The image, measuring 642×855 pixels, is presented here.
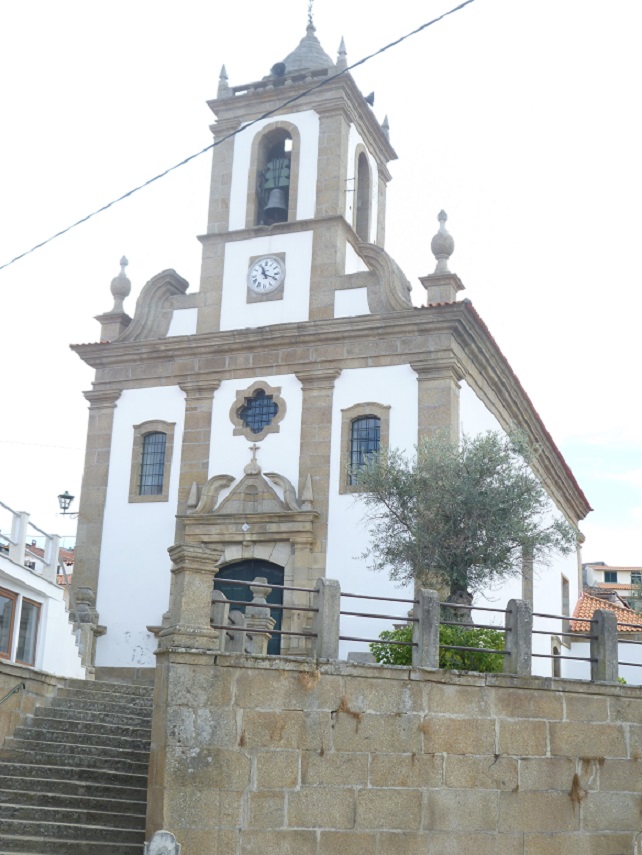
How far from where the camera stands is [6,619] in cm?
1667

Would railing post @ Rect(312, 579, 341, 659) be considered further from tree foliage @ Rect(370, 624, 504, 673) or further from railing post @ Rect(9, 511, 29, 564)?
railing post @ Rect(9, 511, 29, 564)

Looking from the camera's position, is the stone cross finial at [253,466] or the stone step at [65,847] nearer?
the stone step at [65,847]

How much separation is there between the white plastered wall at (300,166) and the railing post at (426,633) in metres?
11.9

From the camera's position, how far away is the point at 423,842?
39.4ft

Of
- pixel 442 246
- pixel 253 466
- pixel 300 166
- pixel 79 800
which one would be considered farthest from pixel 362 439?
pixel 79 800

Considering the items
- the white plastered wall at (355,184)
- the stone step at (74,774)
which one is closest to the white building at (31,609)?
the stone step at (74,774)

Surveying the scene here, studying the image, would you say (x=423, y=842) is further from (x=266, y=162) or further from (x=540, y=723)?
(x=266, y=162)

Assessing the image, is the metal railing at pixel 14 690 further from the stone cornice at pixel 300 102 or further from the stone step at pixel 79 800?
the stone cornice at pixel 300 102

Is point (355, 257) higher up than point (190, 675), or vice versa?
point (355, 257)

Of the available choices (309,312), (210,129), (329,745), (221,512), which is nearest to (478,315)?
(309,312)

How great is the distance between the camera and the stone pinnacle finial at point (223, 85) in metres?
24.6

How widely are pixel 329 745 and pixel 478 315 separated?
11085 millimetres

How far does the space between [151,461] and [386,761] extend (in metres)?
11.8

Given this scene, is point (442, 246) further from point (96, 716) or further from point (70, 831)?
point (70, 831)
